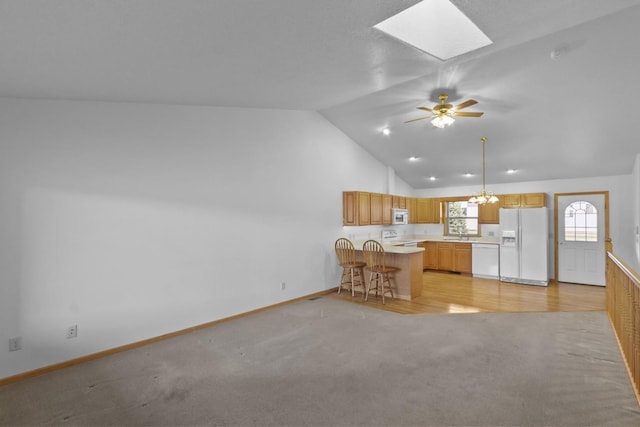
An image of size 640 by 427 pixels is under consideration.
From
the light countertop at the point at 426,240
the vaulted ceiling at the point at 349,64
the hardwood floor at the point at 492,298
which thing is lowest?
the hardwood floor at the point at 492,298

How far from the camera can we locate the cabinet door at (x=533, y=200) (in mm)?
6676

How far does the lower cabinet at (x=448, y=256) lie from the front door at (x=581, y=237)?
1759 millimetres

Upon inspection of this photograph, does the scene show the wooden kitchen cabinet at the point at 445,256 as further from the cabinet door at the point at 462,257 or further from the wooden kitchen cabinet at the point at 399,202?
the wooden kitchen cabinet at the point at 399,202

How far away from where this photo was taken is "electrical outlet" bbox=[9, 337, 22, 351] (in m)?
2.77

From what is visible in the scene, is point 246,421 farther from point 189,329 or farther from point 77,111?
point 77,111

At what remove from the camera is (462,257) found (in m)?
7.48

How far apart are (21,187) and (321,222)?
3944mm

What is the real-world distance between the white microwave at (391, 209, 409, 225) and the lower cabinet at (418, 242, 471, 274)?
0.92 meters

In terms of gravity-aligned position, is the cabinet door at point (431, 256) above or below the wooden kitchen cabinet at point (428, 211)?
below

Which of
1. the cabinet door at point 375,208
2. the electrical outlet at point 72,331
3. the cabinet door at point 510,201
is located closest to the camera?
the electrical outlet at point 72,331

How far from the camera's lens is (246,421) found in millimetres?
2170

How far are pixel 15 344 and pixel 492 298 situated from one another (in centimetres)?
615

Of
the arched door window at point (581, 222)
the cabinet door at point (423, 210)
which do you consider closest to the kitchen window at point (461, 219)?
the cabinet door at point (423, 210)

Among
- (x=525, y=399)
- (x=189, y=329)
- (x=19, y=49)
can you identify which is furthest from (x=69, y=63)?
(x=525, y=399)
